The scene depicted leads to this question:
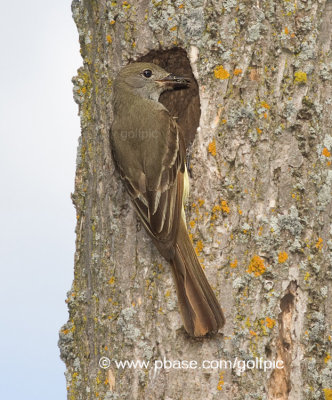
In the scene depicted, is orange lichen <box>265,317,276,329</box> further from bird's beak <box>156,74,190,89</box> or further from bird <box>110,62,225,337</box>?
bird's beak <box>156,74,190,89</box>

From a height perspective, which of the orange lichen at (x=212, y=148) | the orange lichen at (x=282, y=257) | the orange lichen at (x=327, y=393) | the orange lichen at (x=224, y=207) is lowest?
the orange lichen at (x=327, y=393)

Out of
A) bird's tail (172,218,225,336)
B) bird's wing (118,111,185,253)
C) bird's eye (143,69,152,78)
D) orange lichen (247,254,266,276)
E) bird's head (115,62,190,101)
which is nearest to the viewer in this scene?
bird's tail (172,218,225,336)

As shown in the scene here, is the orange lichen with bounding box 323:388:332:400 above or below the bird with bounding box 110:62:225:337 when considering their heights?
below

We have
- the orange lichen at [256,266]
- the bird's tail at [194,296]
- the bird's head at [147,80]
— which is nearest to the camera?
the bird's tail at [194,296]

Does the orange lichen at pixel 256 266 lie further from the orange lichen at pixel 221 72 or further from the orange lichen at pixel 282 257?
the orange lichen at pixel 221 72

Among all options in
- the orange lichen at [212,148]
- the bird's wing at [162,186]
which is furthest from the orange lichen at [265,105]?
the bird's wing at [162,186]

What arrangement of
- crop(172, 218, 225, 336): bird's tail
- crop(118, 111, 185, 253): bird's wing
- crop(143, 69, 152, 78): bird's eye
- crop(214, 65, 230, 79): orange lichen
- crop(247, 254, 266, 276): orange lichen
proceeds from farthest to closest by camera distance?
crop(143, 69, 152, 78): bird's eye < crop(214, 65, 230, 79): orange lichen < crop(118, 111, 185, 253): bird's wing < crop(247, 254, 266, 276): orange lichen < crop(172, 218, 225, 336): bird's tail

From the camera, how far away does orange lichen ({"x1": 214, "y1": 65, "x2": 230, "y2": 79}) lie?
499 centimetres

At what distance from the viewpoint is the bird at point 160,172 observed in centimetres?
465

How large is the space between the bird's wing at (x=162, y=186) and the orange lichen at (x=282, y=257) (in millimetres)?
675

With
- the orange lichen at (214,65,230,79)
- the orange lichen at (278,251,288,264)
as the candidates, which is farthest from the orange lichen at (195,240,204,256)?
the orange lichen at (214,65,230,79)

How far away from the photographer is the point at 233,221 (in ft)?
15.7

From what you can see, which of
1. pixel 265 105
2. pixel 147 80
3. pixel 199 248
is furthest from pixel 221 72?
pixel 199 248

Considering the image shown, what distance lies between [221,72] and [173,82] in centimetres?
66
